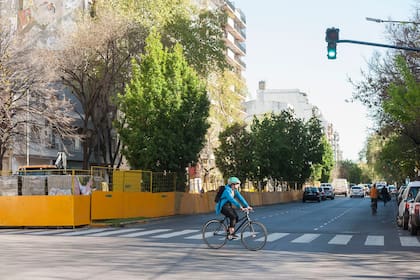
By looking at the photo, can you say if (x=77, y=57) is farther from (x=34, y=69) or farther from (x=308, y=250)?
(x=308, y=250)

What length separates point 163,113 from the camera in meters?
42.5

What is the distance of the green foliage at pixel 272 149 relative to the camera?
216 ft

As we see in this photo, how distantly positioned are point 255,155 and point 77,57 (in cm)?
2839

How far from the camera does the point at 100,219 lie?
3062cm

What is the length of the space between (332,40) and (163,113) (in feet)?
69.8

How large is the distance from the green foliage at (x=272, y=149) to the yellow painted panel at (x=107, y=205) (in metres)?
30.7

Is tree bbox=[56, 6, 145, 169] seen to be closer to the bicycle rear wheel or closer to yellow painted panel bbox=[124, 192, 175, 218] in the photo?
yellow painted panel bbox=[124, 192, 175, 218]

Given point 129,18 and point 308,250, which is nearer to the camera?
point 308,250

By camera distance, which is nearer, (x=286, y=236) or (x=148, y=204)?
(x=286, y=236)

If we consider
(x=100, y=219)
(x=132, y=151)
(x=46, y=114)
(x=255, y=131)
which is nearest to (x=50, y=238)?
(x=100, y=219)

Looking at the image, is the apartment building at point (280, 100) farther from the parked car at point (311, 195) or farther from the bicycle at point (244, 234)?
the bicycle at point (244, 234)

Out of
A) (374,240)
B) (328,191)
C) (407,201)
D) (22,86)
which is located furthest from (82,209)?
(328,191)

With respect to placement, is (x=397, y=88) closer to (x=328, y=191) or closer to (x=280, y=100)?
(x=328, y=191)

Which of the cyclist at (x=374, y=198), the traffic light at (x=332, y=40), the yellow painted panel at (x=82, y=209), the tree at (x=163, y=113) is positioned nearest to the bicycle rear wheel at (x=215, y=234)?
the traffic light at (x=332, y=40)
